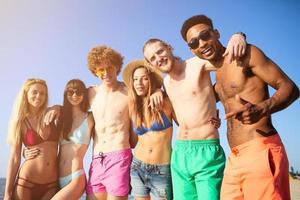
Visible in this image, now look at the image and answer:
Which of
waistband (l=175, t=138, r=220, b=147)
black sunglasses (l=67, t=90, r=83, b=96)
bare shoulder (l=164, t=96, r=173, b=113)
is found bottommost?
waistband (l=175, t=138, r=220, b=147)

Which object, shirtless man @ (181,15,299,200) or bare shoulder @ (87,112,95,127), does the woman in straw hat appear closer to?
bare shoulder @ (87,112,95,127)

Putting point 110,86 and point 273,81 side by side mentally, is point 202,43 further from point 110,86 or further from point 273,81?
point 110,86

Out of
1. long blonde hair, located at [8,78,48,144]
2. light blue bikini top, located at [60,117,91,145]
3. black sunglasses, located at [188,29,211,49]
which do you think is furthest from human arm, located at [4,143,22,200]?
black sunglasses, located at [188,29,211,49]

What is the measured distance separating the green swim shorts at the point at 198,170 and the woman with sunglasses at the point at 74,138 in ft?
5.82

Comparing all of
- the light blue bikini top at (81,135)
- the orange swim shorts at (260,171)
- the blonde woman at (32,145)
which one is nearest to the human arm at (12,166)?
the blonde woman at (32,145)

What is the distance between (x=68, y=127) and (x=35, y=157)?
0.66 meters

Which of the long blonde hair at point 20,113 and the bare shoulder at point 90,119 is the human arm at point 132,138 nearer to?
the bare shoulder at point 90,119

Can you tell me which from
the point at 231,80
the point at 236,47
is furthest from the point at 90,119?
the point at 236,47

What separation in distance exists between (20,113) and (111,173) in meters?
1.80

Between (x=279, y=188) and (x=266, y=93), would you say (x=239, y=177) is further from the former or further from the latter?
(x=266, y=93)

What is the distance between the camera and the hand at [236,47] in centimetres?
320

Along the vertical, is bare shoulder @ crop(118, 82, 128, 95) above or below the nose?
below

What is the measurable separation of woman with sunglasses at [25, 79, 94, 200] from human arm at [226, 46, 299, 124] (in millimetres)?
2871

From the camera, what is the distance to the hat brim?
15.8ft
